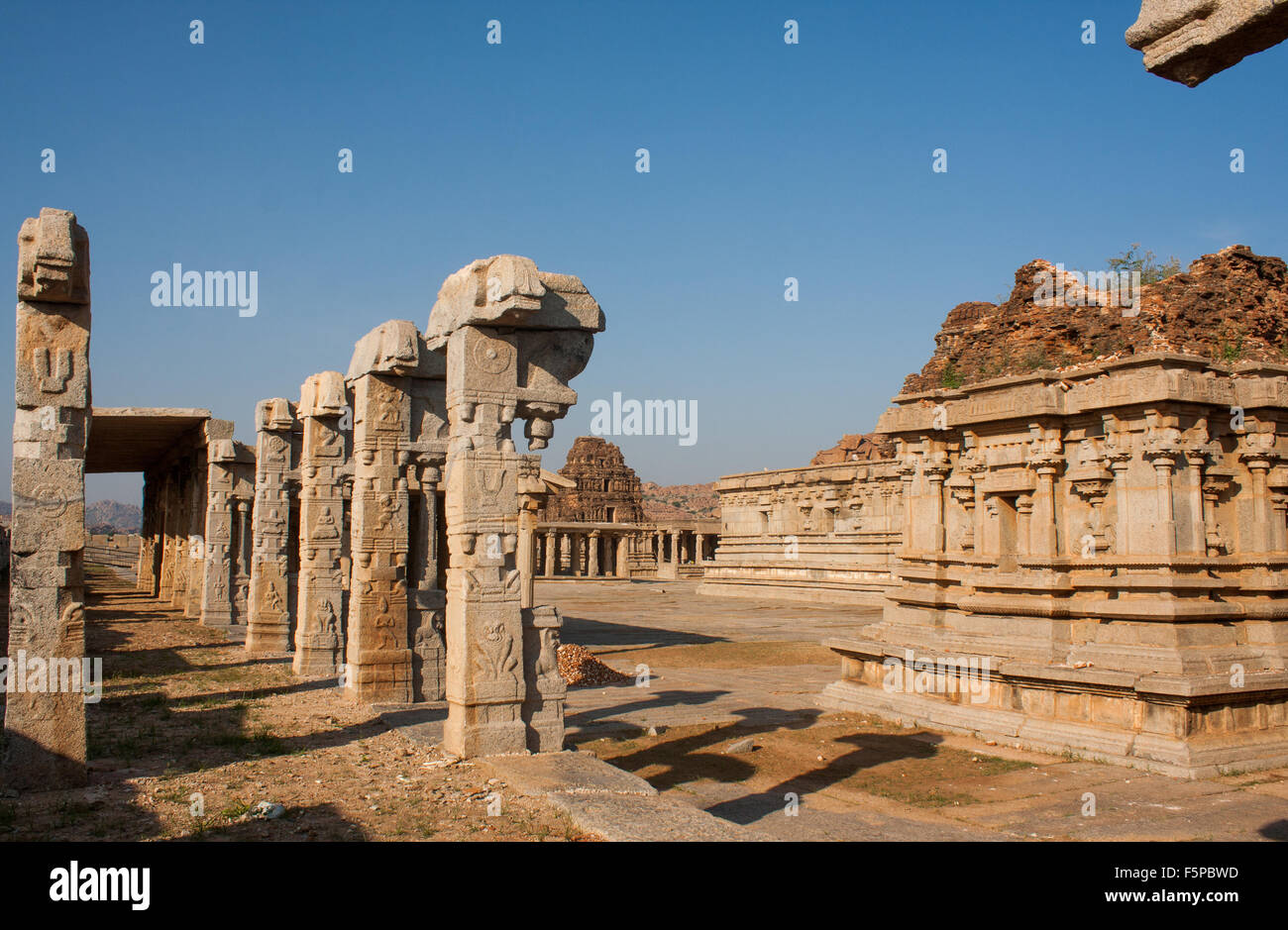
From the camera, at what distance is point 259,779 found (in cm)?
714

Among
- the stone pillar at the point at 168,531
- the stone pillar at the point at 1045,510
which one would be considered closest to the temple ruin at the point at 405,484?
the stone pillar at the point at 1045,510

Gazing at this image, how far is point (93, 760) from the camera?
25.7ft

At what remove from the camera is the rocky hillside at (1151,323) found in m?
16.9

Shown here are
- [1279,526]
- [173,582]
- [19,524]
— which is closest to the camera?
[19,524]

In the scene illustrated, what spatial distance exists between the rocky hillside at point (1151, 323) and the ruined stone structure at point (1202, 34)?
44.6 feet

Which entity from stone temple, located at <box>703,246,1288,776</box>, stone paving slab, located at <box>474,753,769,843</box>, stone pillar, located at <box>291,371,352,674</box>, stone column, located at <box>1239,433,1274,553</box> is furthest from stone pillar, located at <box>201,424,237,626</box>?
stone column, located at <box>1239,433,1274,553</box>

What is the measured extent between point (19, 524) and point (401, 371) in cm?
443

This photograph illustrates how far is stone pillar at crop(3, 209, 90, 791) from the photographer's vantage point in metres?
6.73

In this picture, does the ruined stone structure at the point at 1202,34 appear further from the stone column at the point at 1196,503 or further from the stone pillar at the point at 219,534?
the stone pillar at the point at 219,534

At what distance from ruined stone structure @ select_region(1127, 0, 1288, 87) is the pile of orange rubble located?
1233cm

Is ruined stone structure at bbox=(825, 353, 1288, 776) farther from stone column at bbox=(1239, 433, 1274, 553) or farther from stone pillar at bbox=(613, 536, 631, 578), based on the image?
stone pillar at bbox=(613, 536, 631, 578)
